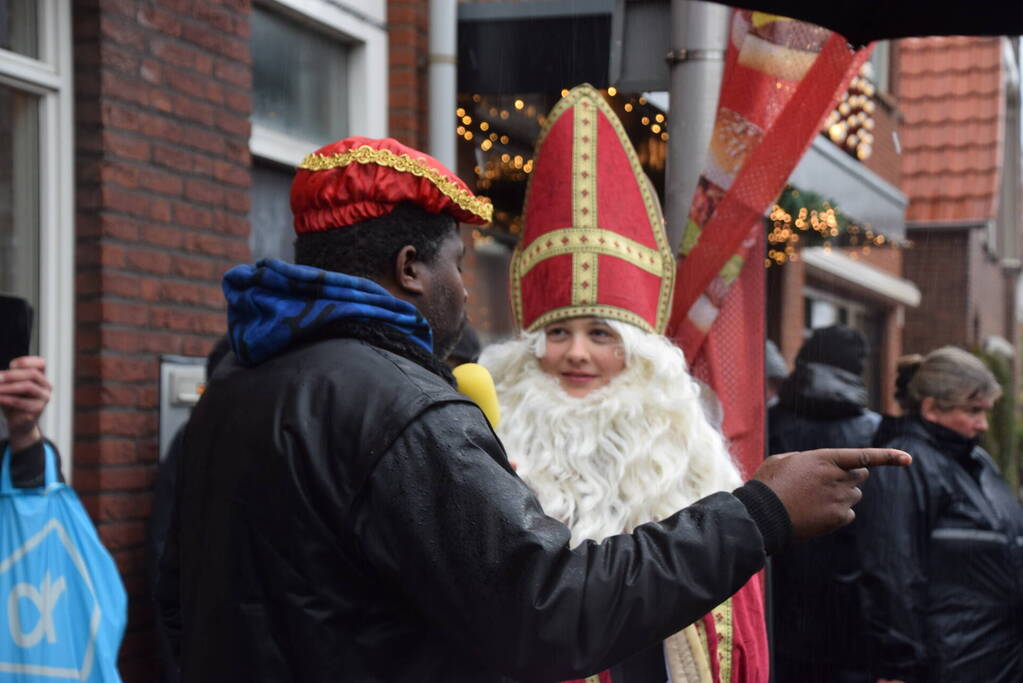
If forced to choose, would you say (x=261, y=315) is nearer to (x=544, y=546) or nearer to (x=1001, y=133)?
(x=544, y=546)

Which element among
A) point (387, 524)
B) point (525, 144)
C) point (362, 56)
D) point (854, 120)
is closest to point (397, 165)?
point (387, 524)

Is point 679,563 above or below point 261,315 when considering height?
below

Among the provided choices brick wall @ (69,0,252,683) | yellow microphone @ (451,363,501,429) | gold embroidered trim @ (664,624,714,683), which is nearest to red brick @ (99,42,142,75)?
brick wall @ (69,0,252,683)

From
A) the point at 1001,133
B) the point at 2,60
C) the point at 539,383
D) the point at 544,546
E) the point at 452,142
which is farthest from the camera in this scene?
the point at 1001,133

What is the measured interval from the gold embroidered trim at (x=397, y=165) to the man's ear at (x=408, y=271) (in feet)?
0.37

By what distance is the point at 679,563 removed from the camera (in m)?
1.85

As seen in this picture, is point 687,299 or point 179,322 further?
point 179,322

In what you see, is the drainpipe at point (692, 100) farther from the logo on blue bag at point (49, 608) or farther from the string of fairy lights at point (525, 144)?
the string of fairy lights at point (525, 144)

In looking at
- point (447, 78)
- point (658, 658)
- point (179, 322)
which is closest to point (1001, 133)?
point (447, 78)

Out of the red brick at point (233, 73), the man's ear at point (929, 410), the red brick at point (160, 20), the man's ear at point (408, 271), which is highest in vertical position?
the red brick at point (160, 20)

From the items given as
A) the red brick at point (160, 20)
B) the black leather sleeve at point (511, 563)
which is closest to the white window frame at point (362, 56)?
the red brick at point (160, 20)

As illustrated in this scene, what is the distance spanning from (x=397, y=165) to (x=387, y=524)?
2.00 ft

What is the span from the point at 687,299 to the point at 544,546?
6.12ft

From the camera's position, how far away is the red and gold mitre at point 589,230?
11.4 feet
